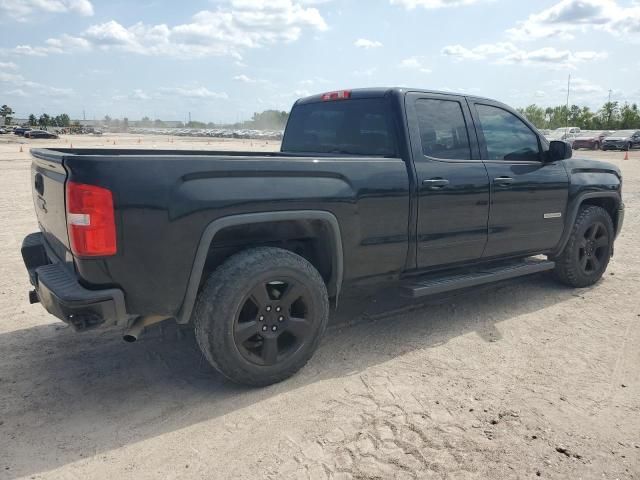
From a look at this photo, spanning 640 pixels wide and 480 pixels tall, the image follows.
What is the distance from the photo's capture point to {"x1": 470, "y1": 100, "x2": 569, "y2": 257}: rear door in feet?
14.7

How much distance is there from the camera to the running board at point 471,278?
3963 mm

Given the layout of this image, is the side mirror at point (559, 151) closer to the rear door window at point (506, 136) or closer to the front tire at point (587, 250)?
the rear door window at point (506, 136)

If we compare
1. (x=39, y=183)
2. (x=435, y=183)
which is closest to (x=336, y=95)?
(x=435, y=183)

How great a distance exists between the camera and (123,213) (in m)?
2.74

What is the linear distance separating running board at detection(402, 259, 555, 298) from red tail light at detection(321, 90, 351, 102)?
5.39 ft

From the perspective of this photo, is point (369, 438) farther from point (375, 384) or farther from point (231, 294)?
point (231, 294)

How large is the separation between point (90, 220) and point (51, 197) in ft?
2.06

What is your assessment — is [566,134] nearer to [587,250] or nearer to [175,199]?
[587,250]

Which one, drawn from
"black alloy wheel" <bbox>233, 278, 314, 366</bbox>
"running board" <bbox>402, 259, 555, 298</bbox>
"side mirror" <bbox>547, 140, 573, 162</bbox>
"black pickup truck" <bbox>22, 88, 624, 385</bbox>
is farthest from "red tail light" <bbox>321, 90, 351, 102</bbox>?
"side mirror" <bbox>547, 140, 573, 162</bbox>

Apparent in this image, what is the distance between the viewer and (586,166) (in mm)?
5312

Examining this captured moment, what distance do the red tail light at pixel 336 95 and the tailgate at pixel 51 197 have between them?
2.30 metres

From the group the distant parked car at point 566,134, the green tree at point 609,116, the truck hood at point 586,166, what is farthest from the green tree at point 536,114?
the truck hood at point 586,166

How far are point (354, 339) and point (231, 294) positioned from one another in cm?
142

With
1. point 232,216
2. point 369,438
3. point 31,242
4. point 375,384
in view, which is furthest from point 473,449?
point 31,242
